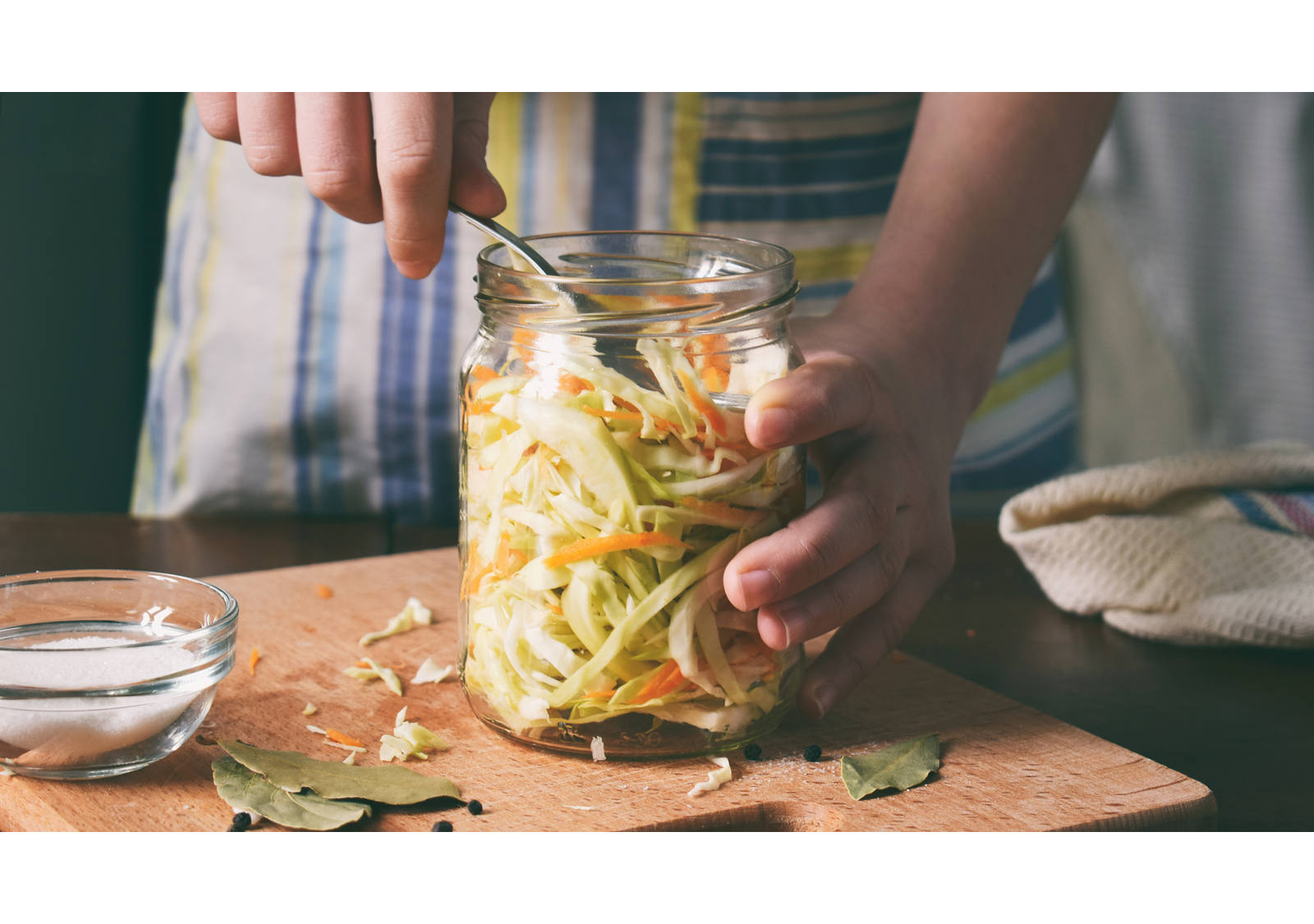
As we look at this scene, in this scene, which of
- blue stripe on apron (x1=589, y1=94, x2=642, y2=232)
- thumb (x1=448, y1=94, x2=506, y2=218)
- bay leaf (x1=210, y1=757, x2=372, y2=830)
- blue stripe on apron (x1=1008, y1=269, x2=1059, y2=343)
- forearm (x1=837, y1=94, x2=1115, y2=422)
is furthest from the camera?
blue stripe on apron (x1=1008, y1=269, x2=1059, y2=343)

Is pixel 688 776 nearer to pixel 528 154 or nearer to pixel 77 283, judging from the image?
pixel 528 154

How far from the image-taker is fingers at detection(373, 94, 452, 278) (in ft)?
2.89

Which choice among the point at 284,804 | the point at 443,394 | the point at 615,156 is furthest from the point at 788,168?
the point at 284,804

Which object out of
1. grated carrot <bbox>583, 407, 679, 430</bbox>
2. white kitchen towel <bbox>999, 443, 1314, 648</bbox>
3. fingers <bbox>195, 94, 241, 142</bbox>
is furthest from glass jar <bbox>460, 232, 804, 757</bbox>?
white kitchen towel <bbox>999, 443, 1314, 648</bbox>

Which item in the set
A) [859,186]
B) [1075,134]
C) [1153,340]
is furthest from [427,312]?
[1153,340]

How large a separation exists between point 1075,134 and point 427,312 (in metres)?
0.99

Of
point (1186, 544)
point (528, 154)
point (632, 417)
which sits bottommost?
point (1186, 544)

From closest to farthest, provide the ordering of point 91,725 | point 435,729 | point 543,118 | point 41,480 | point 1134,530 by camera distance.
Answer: point 91,725 → point 435,729 → point 1134,530 → point 543,118 → point 41,480

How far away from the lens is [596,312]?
89 cm

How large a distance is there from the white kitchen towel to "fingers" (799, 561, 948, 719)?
293mm

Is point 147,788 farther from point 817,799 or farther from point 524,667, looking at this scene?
point 817,799

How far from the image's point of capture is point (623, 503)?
2.77 ft

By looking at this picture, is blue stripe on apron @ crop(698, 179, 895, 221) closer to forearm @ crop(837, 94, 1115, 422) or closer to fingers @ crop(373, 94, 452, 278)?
forearm @ crop(837, 94, 1115, 422)

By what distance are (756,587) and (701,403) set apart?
0.13 m
